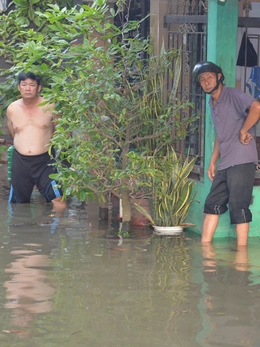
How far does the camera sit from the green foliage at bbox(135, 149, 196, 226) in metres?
8.23

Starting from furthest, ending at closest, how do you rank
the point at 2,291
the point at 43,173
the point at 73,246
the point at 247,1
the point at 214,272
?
the point at 43,173
the point at 247,1
the point at 73,246
the point at 214,272
the point at 2,291

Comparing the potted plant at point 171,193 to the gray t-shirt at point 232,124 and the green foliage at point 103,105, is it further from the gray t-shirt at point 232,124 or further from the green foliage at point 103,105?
the gray t-shirt at point 232,124

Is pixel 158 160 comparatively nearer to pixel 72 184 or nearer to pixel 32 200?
pixel 72 184

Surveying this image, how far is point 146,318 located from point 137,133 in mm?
3375

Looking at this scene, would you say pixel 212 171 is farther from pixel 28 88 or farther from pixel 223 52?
pixel 28 88

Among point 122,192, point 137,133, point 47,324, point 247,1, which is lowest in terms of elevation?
point 47,324

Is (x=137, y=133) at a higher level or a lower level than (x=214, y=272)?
higher

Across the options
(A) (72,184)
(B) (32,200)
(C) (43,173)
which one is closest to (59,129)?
(A) (72,184)

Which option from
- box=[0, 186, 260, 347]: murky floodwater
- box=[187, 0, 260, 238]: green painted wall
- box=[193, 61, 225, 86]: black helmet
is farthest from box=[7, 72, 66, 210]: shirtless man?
box=[193, 61, 225, 86]: black helmet

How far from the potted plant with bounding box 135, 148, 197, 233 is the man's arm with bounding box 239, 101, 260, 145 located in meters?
0.92

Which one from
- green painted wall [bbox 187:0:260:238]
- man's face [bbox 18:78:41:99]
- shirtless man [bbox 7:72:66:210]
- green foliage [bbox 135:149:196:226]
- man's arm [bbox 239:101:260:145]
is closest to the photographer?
man's arm [bbox 239:101:260:145]

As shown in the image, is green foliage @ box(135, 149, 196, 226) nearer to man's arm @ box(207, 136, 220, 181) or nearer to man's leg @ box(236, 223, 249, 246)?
man's arm @ box(207, 136, 220, 181)

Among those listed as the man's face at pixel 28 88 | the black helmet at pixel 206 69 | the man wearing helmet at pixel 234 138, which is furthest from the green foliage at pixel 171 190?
the man's face at pixel 28 88

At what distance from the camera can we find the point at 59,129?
7.98 meters
